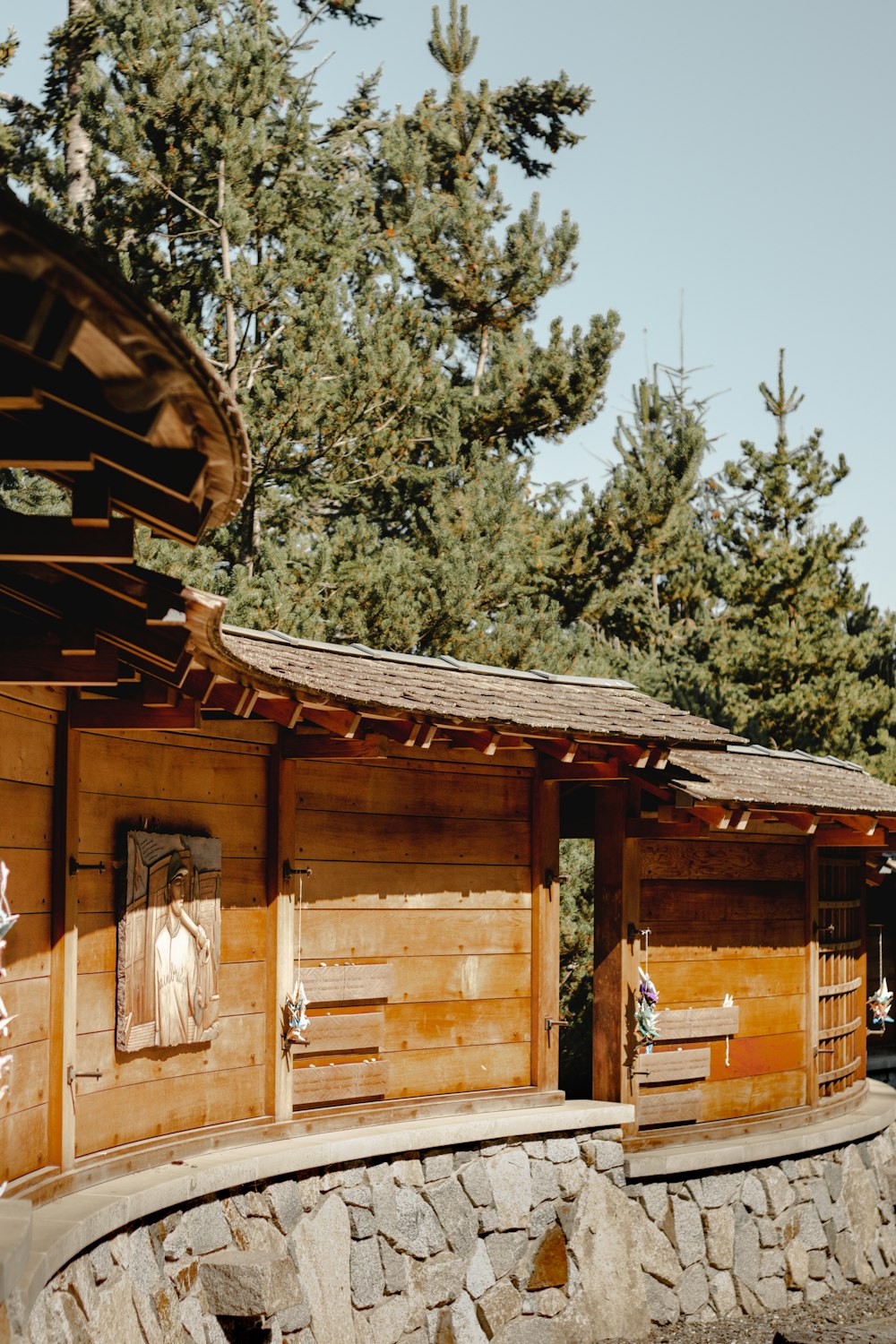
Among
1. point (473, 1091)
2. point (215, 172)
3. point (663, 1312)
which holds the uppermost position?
point (215, 172)

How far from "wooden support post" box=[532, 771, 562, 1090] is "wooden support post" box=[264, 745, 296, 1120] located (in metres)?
1.90

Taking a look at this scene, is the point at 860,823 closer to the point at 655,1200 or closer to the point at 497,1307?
the point at 655,1200

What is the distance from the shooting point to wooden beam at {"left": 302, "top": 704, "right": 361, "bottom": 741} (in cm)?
721

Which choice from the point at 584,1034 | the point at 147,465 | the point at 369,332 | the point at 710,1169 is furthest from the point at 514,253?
the point at 147,465

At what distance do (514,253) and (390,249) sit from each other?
7.69ft

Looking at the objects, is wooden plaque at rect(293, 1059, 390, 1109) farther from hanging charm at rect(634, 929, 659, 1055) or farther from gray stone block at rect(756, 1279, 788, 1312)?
gray stone block at rect(756, 1279, 788, 1312)

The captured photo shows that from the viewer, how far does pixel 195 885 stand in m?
7.21

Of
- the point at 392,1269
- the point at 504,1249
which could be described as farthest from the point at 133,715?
the point at 504,1249

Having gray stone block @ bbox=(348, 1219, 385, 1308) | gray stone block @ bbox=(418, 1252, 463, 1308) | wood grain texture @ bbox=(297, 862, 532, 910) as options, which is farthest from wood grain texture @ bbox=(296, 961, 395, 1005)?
gray stone block @ bbox=(418, 1252, 463, 1308)

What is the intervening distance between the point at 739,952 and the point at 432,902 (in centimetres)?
276

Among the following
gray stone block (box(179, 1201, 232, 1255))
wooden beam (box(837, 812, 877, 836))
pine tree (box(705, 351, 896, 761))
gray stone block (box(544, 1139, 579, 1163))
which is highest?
pine tree (box(705, 351, 896, 761))

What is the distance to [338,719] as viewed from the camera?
7.27 metres

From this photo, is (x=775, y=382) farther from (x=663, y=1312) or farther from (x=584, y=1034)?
(x=663, y=1312)

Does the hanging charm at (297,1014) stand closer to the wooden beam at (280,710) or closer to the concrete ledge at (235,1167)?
the concrete ledge at (235,1167)
